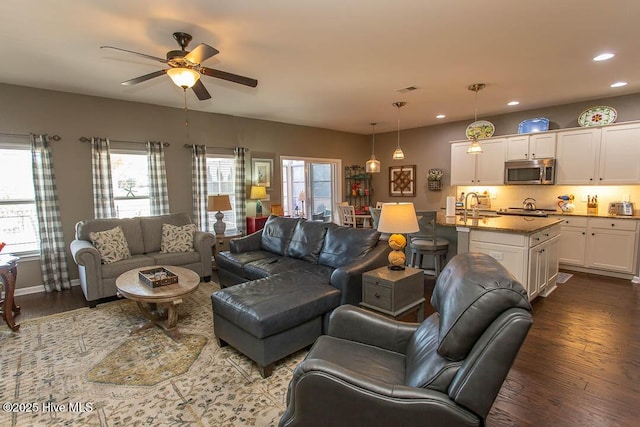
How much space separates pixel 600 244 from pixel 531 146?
187 cm

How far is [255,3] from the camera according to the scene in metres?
2.32

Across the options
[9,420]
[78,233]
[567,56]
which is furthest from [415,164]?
[9,420]

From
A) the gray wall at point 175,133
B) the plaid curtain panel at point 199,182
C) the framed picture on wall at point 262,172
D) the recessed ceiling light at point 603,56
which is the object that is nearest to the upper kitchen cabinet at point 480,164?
the gray wall at point 175,133

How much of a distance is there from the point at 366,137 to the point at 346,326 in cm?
714

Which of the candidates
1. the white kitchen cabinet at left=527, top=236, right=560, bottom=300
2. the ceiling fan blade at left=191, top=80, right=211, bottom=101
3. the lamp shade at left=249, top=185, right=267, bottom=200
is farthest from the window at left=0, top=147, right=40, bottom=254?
the white kitchen cabinet at left=527, top=236, right=560, bottom=300

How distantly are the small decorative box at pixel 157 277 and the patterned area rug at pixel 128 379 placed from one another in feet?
1.67

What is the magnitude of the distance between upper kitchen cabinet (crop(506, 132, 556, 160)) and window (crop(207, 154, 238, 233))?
5.09 metres

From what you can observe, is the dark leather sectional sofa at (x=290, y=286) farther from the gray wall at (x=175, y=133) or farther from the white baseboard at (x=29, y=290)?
the white baseboard at (x=29, y=290)

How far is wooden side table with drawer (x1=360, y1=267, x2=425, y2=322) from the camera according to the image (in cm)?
270

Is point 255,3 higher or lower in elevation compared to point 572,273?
higher

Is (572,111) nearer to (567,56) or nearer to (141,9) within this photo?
(567,56)

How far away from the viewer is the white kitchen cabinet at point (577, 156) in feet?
16.5

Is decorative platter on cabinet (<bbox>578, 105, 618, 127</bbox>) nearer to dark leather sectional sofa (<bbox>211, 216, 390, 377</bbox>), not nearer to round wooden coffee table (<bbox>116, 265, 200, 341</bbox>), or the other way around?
dark leather sectional sofa (<bbox>211, 216, 390, 377</bbox>)

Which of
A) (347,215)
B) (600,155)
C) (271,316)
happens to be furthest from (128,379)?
(600,155)
